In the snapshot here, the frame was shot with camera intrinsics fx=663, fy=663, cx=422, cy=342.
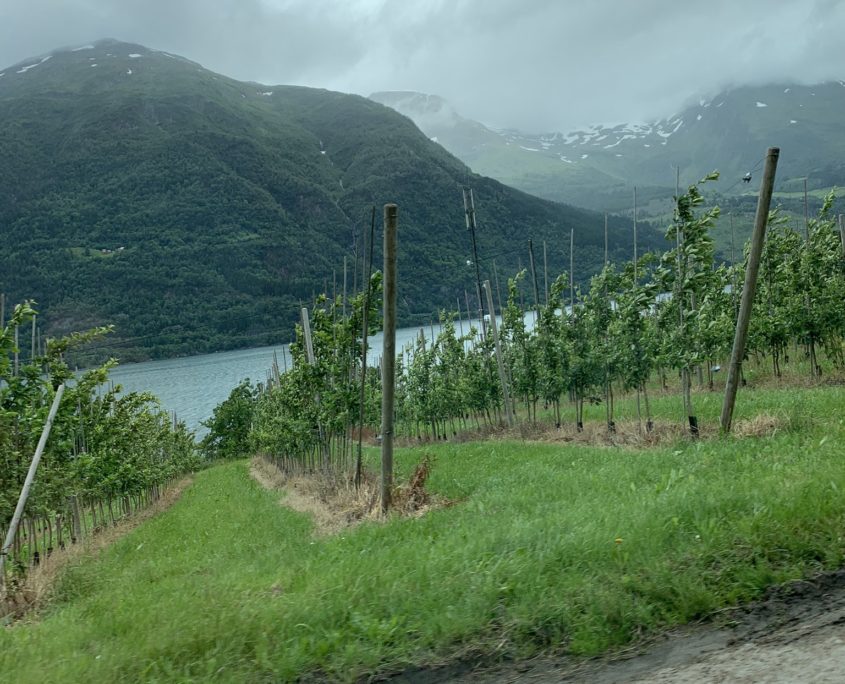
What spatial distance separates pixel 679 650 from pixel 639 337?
15735 millimetres

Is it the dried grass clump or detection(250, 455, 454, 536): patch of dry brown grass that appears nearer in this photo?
the dried grass clump

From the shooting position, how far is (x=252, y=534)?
1593 centimetres

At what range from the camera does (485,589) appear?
564 cm

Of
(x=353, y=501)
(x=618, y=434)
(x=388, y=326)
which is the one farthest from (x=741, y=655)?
(x=618, y=434)

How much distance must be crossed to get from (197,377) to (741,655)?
125 m

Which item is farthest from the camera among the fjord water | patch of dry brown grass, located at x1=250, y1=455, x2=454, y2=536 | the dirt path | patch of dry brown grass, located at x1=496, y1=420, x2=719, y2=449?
the fjord water

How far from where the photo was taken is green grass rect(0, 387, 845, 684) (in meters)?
5.09

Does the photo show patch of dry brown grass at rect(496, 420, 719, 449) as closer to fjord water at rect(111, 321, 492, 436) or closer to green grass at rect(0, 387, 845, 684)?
green grass at rect(0, 387, 845, 684)

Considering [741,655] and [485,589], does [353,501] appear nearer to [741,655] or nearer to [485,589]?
[485,589]

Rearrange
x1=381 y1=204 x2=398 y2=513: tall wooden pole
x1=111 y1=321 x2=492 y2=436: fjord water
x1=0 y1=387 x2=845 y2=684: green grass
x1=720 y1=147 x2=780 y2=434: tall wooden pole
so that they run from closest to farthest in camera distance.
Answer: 1. x1=0 y1=387 x2=845 y2=684: green grass
2. x1=720 y1=147 x2=780 y2=434: tall wooden pole
3. x1=381 y1=204 x2=398 y2=513: tall wooden pole
4. x1=111 y1=321 x2=492 y2=436: fjord water

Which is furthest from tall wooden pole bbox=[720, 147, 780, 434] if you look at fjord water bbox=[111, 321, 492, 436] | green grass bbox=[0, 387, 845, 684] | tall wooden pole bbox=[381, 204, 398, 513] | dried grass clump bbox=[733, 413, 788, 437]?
fjord water bbox=[111, 321, 492, 436]

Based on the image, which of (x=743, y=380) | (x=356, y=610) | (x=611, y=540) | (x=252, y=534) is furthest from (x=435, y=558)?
(x=743, y=380)

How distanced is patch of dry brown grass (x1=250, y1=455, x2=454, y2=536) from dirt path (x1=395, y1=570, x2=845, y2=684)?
5.62m

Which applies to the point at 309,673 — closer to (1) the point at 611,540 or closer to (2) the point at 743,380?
(1) the point at 611,540
